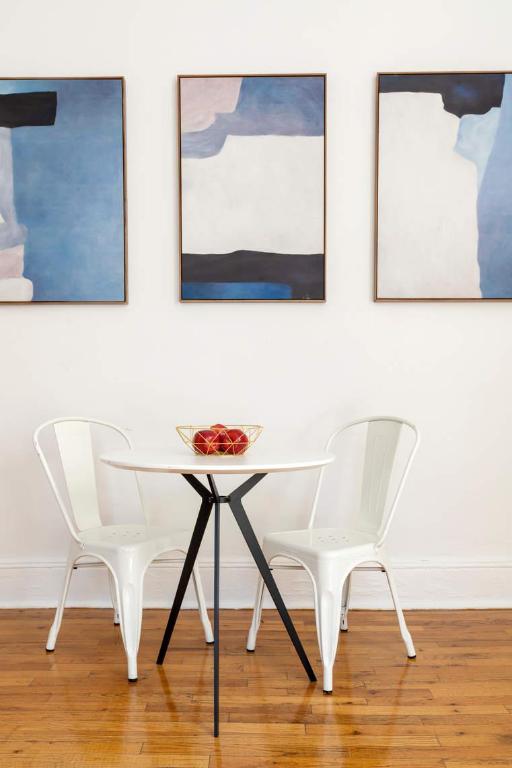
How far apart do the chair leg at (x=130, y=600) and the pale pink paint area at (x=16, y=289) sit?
1.32 metres

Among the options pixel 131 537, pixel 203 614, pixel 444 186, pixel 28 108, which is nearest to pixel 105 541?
pixel 131 537

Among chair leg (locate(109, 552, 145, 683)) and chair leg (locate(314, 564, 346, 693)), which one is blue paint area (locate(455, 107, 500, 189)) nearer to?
chair leg (locate(314, 564, 346, 693))

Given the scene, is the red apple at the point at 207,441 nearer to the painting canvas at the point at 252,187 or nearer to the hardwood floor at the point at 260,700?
the hardwood floor at the point at 260,700

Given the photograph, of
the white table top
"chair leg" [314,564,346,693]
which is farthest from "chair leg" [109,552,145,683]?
"chair leg" [314,564,346,693]

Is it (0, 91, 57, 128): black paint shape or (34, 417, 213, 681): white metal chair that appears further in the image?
(0, 91, 57, 128): black paint shape

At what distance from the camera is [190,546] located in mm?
2555

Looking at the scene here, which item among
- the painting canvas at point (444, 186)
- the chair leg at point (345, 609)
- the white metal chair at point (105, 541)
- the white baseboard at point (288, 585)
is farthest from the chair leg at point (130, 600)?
the painting canvas at point (444, 186)

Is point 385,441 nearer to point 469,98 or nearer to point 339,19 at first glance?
point 469,98

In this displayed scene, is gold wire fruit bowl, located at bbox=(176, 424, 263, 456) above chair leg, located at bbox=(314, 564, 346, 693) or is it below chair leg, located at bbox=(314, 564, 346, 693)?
above

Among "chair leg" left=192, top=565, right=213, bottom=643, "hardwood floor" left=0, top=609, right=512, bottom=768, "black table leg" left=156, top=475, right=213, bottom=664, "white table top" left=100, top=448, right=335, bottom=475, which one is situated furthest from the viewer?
"chair leg" left=192, top=565, right=213, bottom=643

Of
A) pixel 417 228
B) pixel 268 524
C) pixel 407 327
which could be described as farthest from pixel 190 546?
pixel 417 228

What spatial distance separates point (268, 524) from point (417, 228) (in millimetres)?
1462

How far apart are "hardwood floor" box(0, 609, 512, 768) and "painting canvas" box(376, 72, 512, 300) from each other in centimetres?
148

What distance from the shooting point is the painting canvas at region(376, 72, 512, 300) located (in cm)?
319
